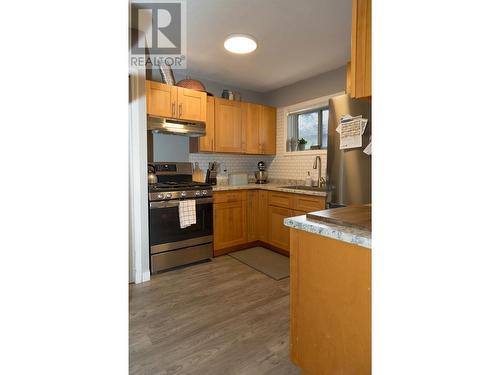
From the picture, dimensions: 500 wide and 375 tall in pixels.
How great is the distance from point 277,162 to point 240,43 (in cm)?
210

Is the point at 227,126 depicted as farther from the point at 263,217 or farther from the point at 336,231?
the point at 336,231

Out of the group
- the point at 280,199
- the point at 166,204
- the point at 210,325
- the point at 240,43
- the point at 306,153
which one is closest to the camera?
the point at 210,325

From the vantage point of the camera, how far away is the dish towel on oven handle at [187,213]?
115 inches

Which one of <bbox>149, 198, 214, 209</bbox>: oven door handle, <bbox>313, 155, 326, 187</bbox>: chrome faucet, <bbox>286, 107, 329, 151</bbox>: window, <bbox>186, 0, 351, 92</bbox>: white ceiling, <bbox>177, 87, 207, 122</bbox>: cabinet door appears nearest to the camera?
<bbox>186, 0, 351, 92</bbox>: white ceiling

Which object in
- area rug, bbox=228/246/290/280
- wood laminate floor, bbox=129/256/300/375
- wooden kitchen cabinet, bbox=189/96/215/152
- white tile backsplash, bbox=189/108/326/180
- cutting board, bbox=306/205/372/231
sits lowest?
wood laminate floor, bbox=129/256/300/375

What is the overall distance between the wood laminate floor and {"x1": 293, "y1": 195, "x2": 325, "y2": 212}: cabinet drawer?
0.86m

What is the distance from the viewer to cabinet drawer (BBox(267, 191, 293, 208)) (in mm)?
3260

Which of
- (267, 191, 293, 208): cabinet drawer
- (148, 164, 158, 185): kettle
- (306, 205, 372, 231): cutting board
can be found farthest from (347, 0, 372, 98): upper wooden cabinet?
(148, 164, 158, 185): kettle

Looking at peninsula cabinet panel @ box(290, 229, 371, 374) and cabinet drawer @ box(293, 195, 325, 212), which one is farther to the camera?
cabinet drawer @ box(293, 195, 325, 212)

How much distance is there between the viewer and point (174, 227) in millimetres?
2904

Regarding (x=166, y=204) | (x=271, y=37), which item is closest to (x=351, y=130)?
(x=271, y=37)

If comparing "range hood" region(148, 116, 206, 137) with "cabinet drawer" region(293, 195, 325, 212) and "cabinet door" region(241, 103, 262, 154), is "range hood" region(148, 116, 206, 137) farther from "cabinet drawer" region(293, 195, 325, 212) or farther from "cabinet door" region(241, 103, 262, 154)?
"cabinet drawer" region(293, 195, 325, 212)
